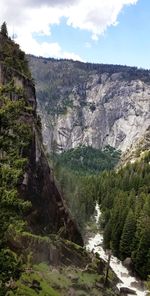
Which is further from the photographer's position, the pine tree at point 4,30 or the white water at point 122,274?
the pine tree at point 4,30

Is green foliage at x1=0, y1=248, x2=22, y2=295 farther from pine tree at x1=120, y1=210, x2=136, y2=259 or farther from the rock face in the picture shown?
pine tree at x1=120, y1=210, x2=136, y2=259

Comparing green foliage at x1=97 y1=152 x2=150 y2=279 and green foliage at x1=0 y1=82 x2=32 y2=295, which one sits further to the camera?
green foliage at x1=97 y1=152 x2=150 y2=279

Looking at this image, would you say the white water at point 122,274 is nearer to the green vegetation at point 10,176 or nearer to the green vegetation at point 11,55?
the green vegetation at point 11,55

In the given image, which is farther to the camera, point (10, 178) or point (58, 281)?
point (58, 281)

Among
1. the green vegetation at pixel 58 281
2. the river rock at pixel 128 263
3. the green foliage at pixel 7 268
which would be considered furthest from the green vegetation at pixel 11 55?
the green foliage at pixel 7 268

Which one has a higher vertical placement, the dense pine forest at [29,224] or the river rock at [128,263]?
the dense pine forest at [29,224]

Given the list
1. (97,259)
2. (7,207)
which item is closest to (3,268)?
(7,207)

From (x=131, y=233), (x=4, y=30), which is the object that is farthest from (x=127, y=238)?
(x=4, y=30)

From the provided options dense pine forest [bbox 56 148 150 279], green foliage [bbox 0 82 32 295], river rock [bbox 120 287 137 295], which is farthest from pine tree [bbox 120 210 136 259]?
green foliage [bbox 0 82 32 295]

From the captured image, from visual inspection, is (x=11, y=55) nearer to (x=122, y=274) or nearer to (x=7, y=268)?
(x=122, y=274)
